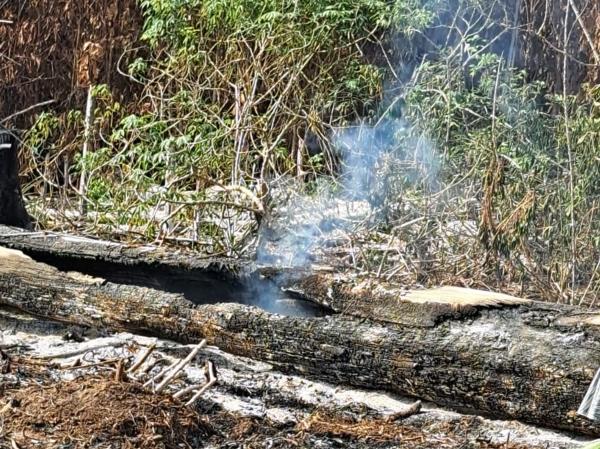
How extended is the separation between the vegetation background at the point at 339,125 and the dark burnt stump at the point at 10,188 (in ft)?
2.33

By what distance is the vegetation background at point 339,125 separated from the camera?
6.05m

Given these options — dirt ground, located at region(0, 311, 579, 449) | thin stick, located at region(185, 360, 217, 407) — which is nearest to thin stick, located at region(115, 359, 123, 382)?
dirt ground, located at region(0, 311, 579, 449)

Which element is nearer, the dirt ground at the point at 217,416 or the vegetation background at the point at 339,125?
the dirt ground at the point at 217,416

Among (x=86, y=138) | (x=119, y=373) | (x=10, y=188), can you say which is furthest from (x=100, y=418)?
(x=86, y=138)

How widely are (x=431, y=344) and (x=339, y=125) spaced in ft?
13.0

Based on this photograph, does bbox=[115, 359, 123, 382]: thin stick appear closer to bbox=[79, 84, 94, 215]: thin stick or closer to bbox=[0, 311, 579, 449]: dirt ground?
bbox=[0, 311, 579, 449]: dirt ground

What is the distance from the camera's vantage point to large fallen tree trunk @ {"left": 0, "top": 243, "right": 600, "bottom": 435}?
376 cm

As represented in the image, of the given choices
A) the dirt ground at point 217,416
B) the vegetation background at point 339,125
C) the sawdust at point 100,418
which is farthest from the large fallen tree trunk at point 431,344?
the vegetation background at point 339,125

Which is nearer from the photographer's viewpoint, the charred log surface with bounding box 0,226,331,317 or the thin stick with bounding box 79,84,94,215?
the charred log surface with bounding box 0,226,331,317

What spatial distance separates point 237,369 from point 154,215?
2.57 meters

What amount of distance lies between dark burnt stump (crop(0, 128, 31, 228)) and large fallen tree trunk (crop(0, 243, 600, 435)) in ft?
6.83

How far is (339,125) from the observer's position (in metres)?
7.79

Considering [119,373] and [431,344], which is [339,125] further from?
[119,373]

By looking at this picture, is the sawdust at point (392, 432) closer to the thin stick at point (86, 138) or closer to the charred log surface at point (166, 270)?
the charred log surface at point (166, 270)
